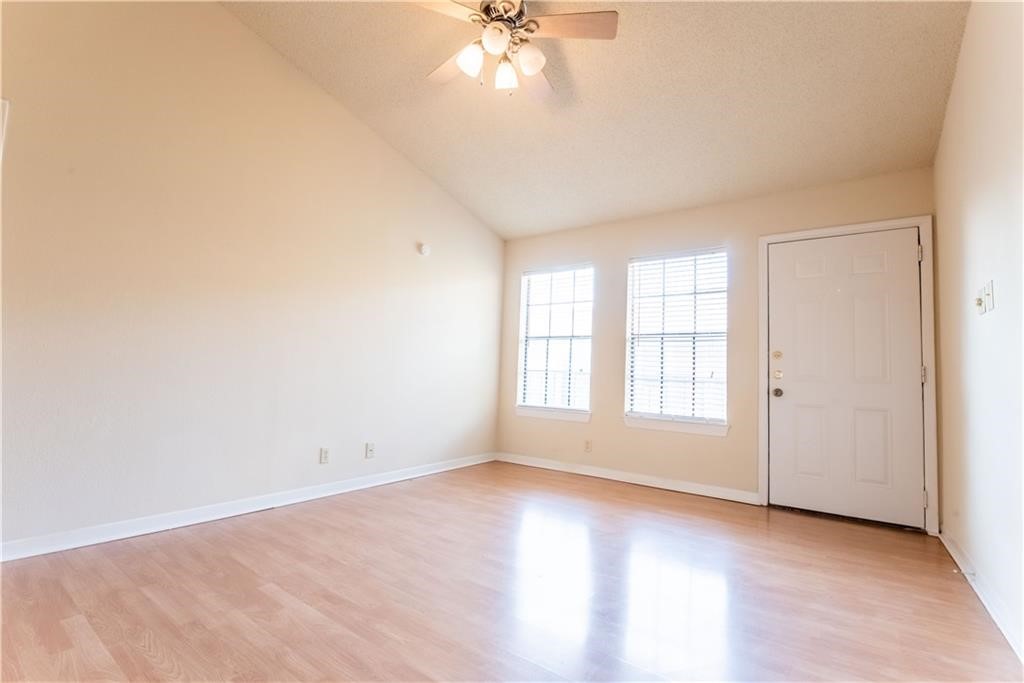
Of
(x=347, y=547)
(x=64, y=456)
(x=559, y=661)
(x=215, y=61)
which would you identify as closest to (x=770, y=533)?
(x=559, y=661)

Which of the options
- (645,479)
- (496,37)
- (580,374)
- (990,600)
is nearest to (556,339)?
(580,374)

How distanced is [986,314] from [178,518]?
463 centimetres

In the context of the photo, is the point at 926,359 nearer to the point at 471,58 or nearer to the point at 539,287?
the point at 539,287

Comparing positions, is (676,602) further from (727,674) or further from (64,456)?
(64,456)

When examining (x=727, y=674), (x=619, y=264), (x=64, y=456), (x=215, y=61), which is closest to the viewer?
(x=727, y=674)

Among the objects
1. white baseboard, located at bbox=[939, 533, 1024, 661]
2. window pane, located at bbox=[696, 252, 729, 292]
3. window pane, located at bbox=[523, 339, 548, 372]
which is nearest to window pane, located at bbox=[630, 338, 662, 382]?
window pane, located at bbox=[696, 252, 729, 292]

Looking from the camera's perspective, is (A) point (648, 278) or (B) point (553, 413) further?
(B) point (553, 413)

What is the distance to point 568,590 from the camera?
233 cm

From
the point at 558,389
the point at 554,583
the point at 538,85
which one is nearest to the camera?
the point at 554,583

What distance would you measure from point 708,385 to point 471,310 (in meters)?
2.57

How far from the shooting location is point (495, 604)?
7.11 ft

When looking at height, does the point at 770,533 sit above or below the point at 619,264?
below

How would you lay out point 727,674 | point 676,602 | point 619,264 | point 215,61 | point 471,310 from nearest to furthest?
point 727,674 → point 676,602 → point 215,61 → point 619,264 → point 471,310

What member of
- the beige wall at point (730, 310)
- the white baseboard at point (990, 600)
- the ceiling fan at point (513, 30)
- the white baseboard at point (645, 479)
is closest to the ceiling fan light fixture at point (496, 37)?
the ceiling fan at point (513, 30)
